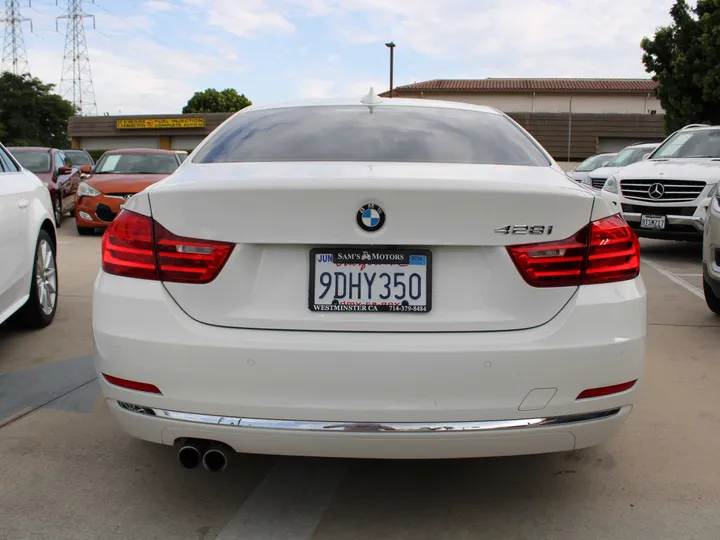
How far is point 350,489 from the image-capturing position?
2.87 m

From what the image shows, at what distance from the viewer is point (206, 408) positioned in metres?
2.33

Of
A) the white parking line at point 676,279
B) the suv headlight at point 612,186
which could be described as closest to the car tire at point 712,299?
the white parking line at point 676,279

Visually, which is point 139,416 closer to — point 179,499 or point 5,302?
point 179,499

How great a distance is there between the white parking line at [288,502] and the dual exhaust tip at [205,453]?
0.25 meters

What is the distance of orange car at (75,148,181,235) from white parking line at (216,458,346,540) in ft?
28.3

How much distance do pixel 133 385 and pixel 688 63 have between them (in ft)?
99.9

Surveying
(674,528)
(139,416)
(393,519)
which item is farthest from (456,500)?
(139,416)

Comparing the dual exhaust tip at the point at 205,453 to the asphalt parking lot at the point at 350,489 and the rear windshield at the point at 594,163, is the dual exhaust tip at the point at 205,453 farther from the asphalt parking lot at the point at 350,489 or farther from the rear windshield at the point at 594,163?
the rear windshield at the point at 594,163

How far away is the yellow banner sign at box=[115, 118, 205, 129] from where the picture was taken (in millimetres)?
60969

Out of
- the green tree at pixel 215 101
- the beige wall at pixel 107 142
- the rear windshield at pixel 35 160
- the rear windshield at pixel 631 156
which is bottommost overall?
the rear windshield at pixel 35 160

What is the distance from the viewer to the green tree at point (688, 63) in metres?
27.6

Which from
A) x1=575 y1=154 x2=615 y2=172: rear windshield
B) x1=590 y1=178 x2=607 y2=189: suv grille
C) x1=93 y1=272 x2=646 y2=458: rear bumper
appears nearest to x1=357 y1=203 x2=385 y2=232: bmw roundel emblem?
x1=93 y1=272 x2=646 y2=458: rear bumper

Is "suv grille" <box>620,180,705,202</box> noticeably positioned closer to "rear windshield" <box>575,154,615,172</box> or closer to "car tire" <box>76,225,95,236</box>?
"car tire" <box>76,225,95,236</box>

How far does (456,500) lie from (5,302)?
295cm
